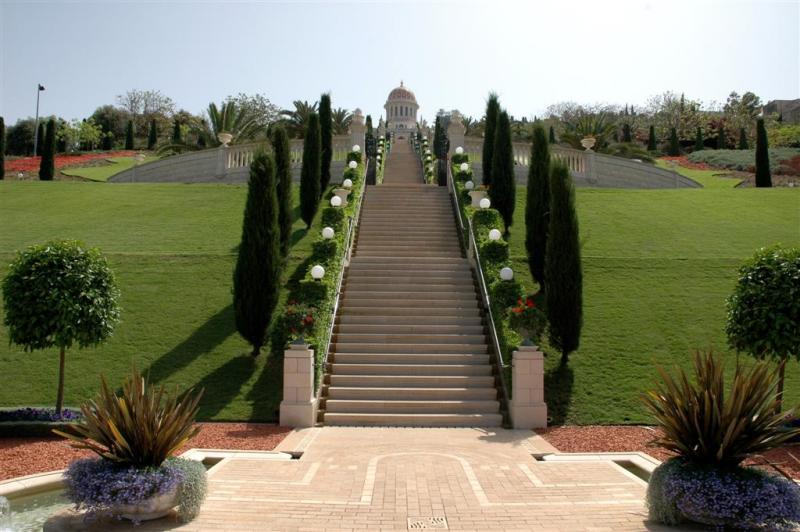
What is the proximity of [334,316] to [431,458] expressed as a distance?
22.1 feet

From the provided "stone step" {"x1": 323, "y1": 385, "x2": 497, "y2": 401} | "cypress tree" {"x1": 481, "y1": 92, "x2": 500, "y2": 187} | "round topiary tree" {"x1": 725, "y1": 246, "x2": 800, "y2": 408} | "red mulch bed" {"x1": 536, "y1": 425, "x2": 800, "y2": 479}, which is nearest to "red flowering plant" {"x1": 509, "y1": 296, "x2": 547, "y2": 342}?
"stone step" {"x1": 323, "y1": 385, "x2": 497, "y2": 401}

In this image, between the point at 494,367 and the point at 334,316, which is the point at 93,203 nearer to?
the point at 334,316

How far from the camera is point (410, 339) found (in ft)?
48.6

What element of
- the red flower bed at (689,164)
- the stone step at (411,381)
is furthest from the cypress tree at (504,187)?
the red flower bed at (689,164)

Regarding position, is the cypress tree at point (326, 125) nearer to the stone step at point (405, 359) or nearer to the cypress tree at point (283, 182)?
the cypress tree at point (283, 182)

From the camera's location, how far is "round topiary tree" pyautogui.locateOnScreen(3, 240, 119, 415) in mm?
11172

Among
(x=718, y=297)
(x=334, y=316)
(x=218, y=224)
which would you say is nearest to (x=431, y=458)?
(x=334, y=316)

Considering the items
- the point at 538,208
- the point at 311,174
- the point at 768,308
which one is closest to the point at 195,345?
the point at 311,174

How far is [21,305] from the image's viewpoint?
1120 centimetres

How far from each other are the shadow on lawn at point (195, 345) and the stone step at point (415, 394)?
11.3 ft

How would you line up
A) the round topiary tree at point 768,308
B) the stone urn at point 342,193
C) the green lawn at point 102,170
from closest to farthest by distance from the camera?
the round topiary tree at point 768,308
the stone urn at point 342,193
the green lawn at point 102,170

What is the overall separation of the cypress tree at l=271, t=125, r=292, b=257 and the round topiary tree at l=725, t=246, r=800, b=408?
12.1 m

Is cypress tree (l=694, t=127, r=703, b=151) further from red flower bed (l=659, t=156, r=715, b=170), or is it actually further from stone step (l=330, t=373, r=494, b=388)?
stone step (l=330, t=373, r=494, b=388)

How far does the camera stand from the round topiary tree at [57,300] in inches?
440
